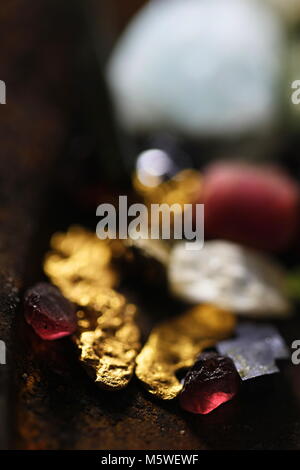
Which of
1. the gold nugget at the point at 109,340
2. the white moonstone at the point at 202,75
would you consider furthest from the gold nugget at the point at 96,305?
the white moonstone at the point at 202,75

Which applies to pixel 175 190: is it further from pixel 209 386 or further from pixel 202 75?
pixel 209 386

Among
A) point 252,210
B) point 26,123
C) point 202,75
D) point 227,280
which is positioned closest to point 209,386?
point 227,280

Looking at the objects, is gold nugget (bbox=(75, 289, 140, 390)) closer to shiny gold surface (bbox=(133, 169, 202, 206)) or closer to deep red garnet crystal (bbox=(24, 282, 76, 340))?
deep red garnet crystal (bbox=(24, 282, 76, 340))

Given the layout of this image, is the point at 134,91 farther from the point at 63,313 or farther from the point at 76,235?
the point at 63,313

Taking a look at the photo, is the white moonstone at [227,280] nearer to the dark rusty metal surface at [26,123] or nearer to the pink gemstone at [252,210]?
the pink gemstone at [252,210]

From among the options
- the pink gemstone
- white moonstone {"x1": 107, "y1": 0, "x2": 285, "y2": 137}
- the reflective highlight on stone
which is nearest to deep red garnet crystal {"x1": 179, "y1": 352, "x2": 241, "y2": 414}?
the reflective highlight on stone

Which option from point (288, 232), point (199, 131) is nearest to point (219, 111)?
point (199, 131)
